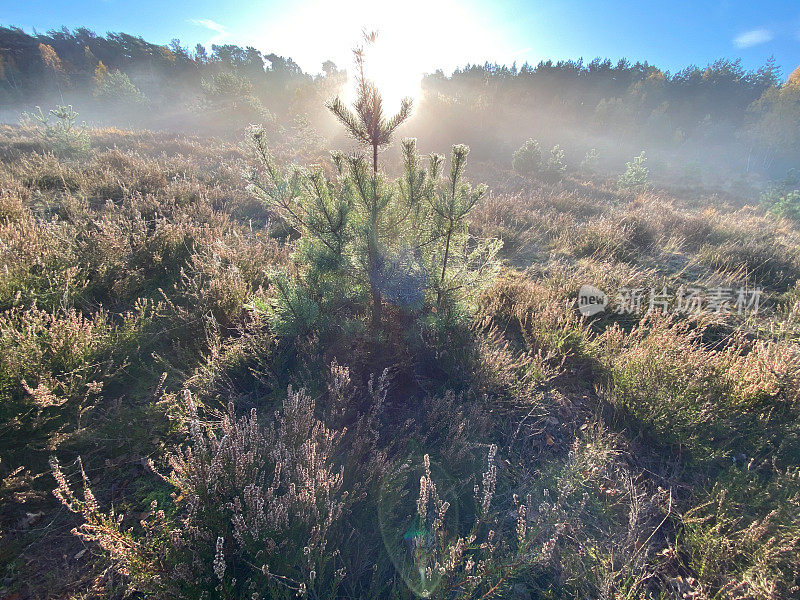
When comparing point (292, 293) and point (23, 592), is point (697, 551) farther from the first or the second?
point (23, 592)

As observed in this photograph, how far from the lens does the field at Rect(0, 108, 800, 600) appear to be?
1.42 meters

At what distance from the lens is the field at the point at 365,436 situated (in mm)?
1425

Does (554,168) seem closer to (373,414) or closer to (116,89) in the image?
(373,414)

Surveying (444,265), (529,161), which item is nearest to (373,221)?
(444,265)

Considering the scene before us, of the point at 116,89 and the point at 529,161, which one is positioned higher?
the point at 116,89

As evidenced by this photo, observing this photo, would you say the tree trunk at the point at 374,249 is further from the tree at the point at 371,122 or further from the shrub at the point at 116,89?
the shrub at the point at 116,89

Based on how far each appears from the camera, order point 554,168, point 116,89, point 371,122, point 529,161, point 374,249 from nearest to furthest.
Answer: point 371,122
point 374,249
point 529,161
point 554,168
point 116,89

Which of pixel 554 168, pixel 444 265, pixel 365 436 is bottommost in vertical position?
pixel 365 436

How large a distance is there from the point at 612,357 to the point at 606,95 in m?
66.7

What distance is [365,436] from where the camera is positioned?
2.01 metres

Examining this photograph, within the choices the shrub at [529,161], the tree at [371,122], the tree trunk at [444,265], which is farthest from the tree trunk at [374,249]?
the shrub at [529,161]

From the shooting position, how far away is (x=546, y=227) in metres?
7.38

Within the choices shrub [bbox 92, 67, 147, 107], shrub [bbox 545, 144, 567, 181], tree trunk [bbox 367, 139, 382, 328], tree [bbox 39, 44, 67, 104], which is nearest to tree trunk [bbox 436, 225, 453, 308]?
tree trunk [bbox 367, 139, 382, 328]

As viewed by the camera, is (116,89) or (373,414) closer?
(373,414)
